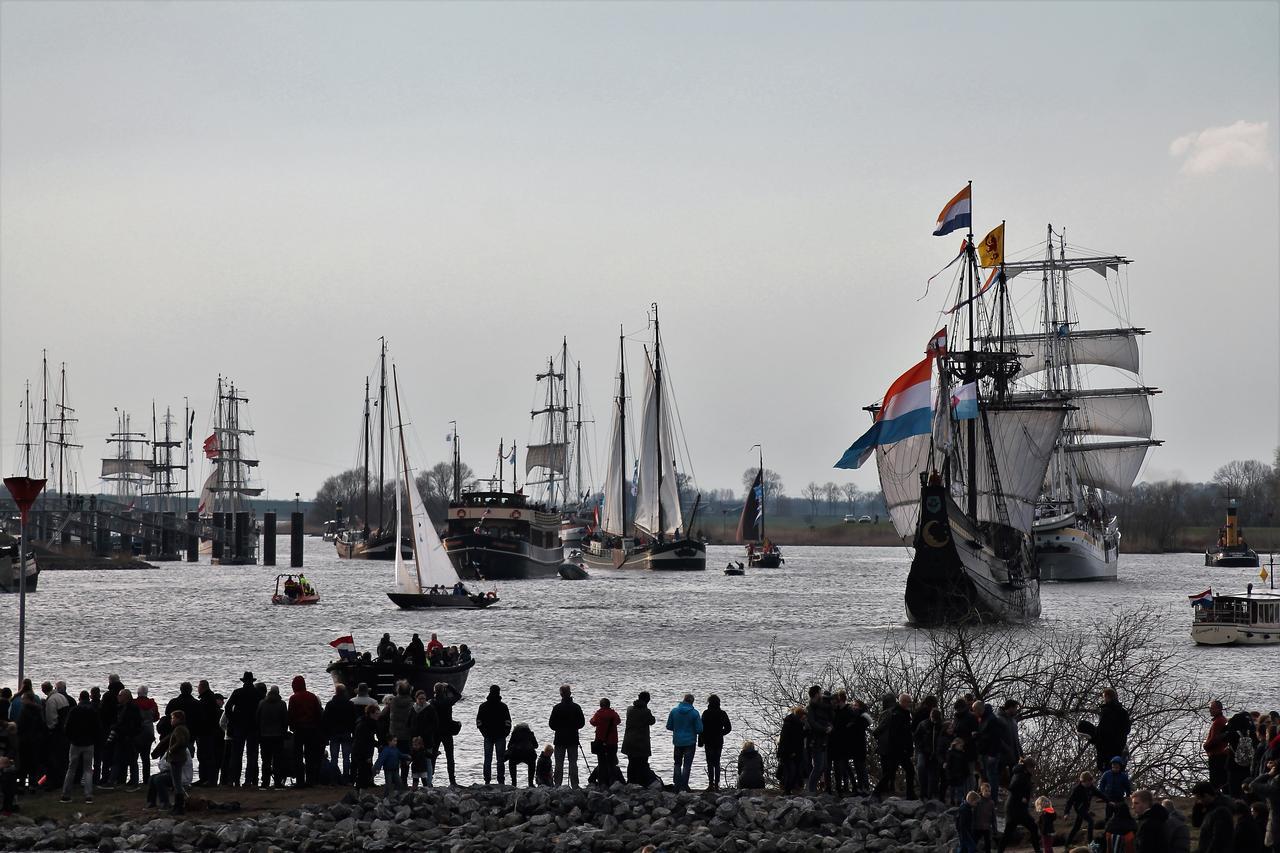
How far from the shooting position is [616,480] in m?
120

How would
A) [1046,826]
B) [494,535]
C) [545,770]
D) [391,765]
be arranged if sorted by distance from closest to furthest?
[1046,826] < [391,765] < [545,770] < [494,535]

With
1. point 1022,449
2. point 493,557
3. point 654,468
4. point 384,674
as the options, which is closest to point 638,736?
point 384,674

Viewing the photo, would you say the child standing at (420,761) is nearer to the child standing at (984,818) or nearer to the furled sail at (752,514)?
the child standing at (984,818)

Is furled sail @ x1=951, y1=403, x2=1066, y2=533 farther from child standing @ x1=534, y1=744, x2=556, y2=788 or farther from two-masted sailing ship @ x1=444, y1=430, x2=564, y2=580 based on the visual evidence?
child standing @ x1=534, y1=744, x2=556, y2=788

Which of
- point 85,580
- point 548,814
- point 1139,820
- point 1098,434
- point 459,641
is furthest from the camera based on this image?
point 1098,434

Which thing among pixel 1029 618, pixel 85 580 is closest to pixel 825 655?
pixel 1029 618

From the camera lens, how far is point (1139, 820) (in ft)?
48.2

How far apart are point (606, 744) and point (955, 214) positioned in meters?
44.4

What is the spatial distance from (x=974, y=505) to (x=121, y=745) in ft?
176

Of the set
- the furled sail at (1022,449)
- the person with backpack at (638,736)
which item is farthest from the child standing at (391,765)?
the furled sail at (1022,449)

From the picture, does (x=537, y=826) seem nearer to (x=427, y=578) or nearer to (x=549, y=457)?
(x=427, y=578)

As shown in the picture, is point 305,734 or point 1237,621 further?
point 1237,621

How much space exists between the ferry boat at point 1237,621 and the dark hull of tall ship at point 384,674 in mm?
32933

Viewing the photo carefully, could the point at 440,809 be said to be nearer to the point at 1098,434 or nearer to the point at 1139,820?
the point at 1139,820
